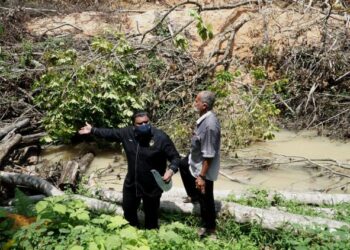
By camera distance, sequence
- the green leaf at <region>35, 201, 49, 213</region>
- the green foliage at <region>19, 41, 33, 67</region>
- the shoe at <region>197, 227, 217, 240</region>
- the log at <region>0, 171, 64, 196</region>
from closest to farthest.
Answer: the green leaf at <region>35, 201, 49, 213</region> → the shoe at <region>197, 227, 217, 240</region> → the log at <region>0, 171, 64, 196</region> → the green foliage at <region>19, 41, 33, 67</region>

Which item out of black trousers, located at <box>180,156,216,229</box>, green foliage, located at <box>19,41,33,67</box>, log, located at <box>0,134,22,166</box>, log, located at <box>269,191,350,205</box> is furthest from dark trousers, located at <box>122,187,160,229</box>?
green foliage, located at <box>19,41,33,67</box>

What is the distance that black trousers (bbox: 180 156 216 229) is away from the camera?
5.32 meters

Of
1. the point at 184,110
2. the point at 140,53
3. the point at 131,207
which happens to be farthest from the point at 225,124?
the point at 131,207

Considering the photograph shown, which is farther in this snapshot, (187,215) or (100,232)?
(187,215)

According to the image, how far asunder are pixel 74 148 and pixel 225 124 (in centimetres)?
304

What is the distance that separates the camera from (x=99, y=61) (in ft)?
30.1

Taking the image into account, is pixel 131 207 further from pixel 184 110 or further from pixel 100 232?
pixel 184 110

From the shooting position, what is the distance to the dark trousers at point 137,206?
5.39m

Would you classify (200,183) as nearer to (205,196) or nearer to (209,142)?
(205,196)

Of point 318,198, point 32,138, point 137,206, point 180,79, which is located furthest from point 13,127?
point 318,198

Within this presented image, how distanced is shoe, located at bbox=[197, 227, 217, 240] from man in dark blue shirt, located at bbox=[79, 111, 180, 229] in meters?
0.63

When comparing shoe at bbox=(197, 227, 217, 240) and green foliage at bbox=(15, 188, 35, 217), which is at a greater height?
green foliage at bbox=(15, 188, 35, 217)

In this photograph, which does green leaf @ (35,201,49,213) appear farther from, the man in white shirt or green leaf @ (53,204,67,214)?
the man in white shirt

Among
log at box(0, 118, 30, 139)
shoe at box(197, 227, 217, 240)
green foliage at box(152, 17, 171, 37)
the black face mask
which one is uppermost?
green foliage at box(152, 17, 171, 37)
